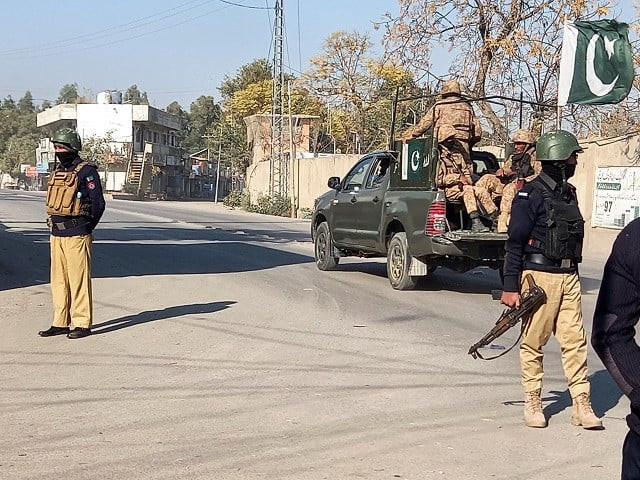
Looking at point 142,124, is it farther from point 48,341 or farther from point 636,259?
point 636,259

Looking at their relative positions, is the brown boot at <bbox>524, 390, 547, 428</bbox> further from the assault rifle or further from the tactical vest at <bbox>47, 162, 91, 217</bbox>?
the tactical vest at <bbox>47, 162, 91, 217</bbox>

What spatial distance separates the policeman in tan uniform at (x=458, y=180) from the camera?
11320mm

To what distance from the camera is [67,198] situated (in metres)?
8.54

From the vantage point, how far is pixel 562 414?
249 inches

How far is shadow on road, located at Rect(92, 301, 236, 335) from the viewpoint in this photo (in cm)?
945

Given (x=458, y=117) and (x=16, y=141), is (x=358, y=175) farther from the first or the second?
(x=16, y=141)

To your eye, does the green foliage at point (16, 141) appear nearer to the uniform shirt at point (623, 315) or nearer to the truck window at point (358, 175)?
the truck window at point (358, 175)

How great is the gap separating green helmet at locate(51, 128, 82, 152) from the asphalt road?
1.79 meters

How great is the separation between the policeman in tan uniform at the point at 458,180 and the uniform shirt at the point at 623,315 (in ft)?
28.4

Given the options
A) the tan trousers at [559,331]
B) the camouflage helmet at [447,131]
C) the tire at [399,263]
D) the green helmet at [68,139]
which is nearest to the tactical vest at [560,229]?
the tan trousers at [559,331]

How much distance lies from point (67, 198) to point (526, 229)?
14.7ft

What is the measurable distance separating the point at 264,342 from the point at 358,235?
5.20 metres

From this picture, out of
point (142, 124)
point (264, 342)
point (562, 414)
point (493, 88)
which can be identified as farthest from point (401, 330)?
point (142, 124)

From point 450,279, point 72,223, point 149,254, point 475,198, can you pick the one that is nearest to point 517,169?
point 475,198
